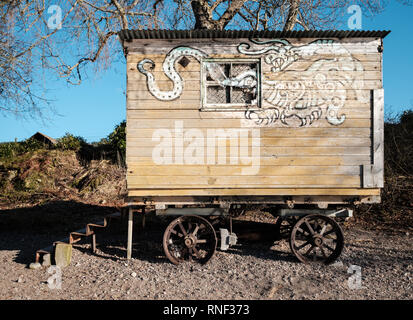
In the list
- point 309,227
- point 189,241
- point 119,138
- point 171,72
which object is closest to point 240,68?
point 171,72

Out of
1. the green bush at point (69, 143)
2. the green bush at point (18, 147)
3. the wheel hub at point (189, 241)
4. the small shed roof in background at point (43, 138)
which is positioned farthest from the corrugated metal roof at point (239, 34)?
the small shed roof in background at point (43, 138)

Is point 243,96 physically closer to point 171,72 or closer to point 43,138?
point 171,72

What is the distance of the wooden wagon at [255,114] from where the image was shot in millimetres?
5676

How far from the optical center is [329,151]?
18.6ft

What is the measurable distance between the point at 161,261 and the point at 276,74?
14.5 feet

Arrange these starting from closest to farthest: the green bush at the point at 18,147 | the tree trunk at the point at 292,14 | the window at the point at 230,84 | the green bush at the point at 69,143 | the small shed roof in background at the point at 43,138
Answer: the window at the point at 230,84, the tree trunk at the point at 292,14, the green bush at the point at 18,147, the green bush at the point at 69,143, the small shed roof in background at the point at 43,138

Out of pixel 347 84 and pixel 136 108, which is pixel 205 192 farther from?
pixel 347 84

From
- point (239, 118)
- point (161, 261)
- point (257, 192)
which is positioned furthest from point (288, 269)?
point (239, 118)

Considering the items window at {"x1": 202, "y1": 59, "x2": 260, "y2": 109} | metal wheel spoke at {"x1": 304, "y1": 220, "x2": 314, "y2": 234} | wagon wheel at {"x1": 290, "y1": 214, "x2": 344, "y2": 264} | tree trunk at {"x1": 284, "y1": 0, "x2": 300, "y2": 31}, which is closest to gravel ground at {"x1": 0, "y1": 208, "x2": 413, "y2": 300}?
wagon wheel at {"x1": 290, "y1": 214, "x2": 344, "y2": 264}

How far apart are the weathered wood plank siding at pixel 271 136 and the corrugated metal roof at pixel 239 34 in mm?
165

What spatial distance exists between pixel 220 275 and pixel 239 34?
4531mm

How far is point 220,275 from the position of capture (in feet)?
17.8

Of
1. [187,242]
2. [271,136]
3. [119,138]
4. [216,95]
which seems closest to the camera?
[271,136]

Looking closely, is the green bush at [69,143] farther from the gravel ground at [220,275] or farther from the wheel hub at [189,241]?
the wheel hub at [189,241]
